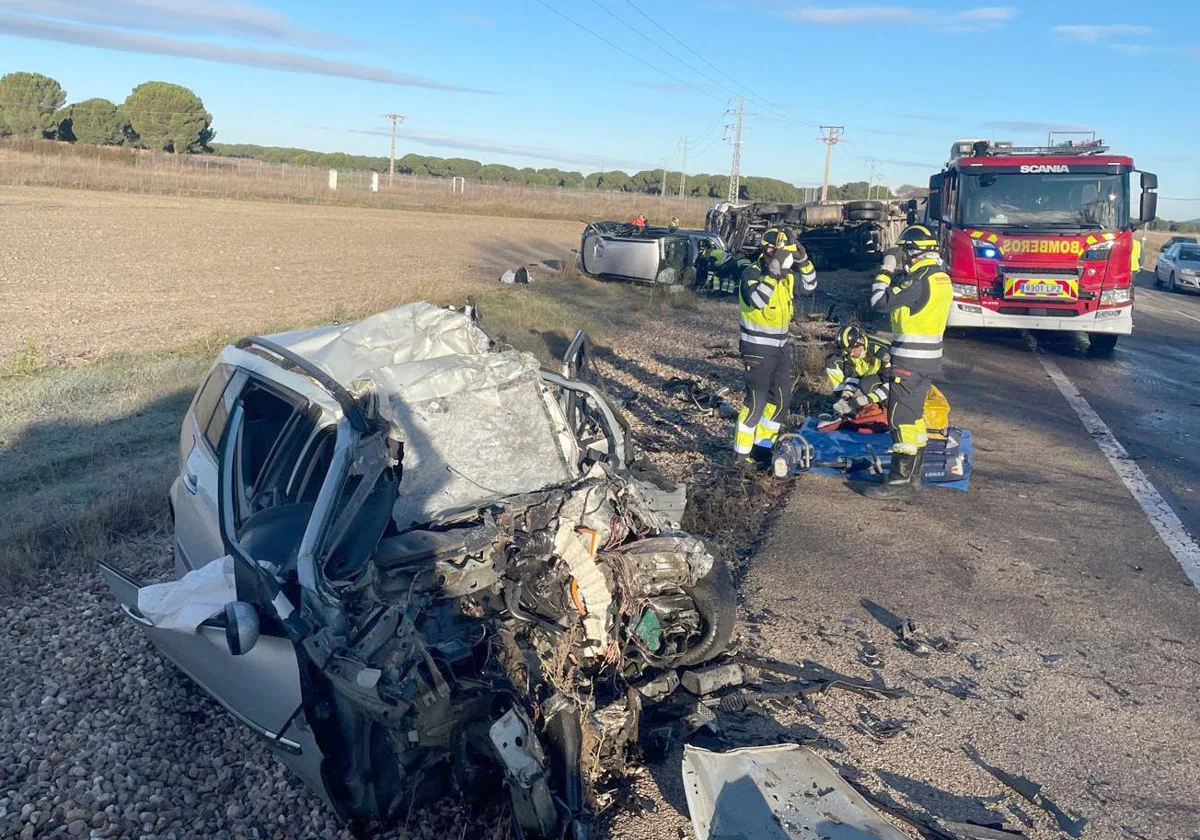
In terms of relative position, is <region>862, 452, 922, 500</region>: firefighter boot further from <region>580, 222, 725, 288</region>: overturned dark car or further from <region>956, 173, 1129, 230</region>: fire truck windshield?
<region>580, 222, 725, 288</region>: overturned dark car

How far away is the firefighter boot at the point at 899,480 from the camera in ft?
25.3

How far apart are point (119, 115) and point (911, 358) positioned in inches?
3650

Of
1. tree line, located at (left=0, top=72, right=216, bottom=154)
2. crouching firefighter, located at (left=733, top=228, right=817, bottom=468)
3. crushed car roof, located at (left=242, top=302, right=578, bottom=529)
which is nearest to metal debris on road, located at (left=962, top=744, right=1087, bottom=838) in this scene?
crushed car roof, located at (left=242, top=302, right=578, bottom=529)

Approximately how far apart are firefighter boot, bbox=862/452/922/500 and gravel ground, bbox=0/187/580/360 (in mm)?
9145

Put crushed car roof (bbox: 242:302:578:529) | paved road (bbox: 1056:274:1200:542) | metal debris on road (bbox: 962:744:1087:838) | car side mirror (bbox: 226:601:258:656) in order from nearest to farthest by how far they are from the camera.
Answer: car side mirror (bbox: 226:601:258:656) < metal debris on road (bbox: 962:744:1087:838) < crushed car roof (bbox: 242:302:578:529) < paved road (bbox: 1056:274:1200:542)

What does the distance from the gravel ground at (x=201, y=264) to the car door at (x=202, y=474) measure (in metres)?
8.06

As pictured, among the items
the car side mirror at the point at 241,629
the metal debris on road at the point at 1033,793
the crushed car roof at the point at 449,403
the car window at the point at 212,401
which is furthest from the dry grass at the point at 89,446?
the metal debris on road at the point at 1033,793

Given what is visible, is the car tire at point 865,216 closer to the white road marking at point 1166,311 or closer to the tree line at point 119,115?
the white road marking at point 1166,311

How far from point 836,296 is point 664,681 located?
17.6 m

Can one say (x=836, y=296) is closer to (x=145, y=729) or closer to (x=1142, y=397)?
(x=1142, y=397)

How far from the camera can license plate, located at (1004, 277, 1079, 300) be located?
13711 millimetres

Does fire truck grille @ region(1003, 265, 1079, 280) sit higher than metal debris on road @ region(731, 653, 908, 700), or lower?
higher

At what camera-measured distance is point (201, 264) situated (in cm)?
2281

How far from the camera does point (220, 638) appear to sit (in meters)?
3.69
